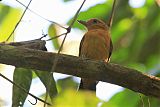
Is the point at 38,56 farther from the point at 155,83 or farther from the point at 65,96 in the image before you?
the point at 65,96

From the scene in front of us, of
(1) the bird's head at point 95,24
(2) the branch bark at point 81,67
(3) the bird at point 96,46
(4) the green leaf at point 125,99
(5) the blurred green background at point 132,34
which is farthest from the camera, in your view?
(1) the bird's head at point 95,24

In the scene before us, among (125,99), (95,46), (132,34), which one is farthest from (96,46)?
(125,99)

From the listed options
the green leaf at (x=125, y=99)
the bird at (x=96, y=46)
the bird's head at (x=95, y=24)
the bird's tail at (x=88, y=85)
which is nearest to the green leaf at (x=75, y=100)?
the green leaf at (x=125, y=99)

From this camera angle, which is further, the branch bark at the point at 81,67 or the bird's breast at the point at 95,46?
the bird's breast at the point at 95,46

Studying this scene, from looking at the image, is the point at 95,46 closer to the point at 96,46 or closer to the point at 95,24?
the point at 96,46

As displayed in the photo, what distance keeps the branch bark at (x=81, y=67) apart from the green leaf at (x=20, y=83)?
0.10 metres

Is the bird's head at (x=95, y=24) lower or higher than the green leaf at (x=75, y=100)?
higher

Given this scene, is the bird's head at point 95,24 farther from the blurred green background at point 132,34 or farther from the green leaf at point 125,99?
the green leaf at point 125,99

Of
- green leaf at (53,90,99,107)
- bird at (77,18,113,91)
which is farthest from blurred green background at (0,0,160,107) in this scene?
green leaf at (53,90,99,107)

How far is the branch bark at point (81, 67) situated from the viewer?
213 cm

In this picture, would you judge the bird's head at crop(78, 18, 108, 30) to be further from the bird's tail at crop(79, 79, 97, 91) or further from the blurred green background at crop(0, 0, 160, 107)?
the bird's tail at crop(79, 79, 97, 91)

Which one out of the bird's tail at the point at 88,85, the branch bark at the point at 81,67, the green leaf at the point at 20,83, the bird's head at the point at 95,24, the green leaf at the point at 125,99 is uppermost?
the bird's head at the point at 95,24

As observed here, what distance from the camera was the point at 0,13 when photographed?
10.6 ft

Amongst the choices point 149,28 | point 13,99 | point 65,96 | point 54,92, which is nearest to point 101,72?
point 54,92
